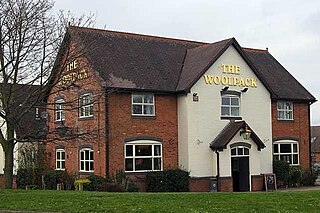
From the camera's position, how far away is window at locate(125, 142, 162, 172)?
31.7m

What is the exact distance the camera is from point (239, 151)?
33812 mm

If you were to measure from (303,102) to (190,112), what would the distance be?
432 inches

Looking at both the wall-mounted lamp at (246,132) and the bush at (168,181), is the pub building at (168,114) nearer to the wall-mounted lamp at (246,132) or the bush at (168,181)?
the wall-mounted lamp at (246,132)

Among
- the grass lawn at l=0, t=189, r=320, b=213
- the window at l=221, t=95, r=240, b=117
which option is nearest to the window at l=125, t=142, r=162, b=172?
the window at l=221, t=95, r=240, b=117

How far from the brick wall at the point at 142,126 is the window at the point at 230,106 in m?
3.11

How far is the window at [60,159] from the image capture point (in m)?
36.2

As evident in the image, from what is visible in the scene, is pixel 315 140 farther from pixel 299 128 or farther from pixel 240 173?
pixel 240 173

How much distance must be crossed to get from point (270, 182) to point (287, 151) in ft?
15.8

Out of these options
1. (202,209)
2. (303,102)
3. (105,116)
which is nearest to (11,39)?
(105,116)

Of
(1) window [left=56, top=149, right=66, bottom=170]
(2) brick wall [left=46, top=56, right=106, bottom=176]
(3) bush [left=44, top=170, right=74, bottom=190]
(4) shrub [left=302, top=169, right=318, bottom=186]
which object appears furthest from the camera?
(4) shrub [left=302, top=169, right=318, bottom=186]

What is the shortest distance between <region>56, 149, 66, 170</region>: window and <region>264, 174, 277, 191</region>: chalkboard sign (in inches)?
494

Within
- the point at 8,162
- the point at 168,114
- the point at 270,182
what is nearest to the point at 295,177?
the point at 270,182

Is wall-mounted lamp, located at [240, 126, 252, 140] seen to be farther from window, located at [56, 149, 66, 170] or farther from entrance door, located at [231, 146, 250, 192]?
window, located at [56, 149, 66, 170]

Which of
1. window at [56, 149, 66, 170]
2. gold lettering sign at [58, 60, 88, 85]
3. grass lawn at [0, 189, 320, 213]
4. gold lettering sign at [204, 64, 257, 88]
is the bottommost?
grass lawn at [0, 189, 320, 213]
